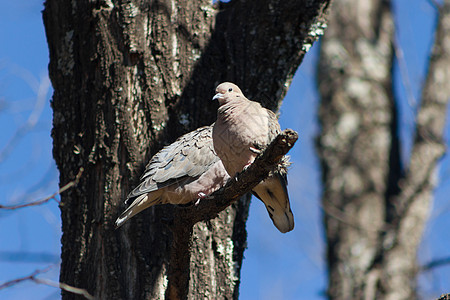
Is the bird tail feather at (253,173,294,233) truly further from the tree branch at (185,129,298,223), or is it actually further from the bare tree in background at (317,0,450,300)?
the bare tree in background at (317,0,450,300)

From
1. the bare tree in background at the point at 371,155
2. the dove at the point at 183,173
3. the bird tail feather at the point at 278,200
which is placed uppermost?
the bare tree in background at the point at 371,155

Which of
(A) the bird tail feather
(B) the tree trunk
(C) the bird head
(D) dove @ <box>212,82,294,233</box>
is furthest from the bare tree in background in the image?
(C) the bird head

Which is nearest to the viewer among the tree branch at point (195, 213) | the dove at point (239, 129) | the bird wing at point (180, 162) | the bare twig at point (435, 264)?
the tree branch at point (195, 213)

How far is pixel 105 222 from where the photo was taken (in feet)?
10.3

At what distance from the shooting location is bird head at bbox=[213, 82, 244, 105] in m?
3.16

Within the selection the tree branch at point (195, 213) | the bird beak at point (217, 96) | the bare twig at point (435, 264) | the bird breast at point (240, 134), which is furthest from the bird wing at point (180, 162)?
the bare twig at point (435, 264)

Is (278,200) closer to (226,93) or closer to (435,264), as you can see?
(226,93)

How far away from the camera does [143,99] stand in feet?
10.9

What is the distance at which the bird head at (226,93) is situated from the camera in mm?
3158

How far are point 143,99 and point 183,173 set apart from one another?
67 centimetres

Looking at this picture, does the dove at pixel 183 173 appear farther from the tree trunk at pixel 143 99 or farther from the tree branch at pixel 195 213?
the tree branch at pixel 195 213

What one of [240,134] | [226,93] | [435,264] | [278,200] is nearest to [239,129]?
[240,134]

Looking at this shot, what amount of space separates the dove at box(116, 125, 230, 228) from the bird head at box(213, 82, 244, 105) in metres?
0.35

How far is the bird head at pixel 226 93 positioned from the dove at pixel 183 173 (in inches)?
13.7
